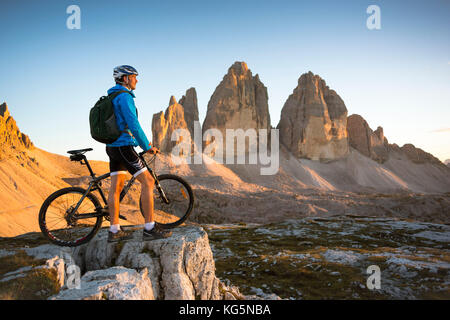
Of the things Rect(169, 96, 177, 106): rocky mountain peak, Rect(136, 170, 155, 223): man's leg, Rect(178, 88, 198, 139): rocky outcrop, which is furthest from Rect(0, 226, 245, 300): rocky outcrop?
Rect(178, 88, 198, 139): rocky outcrop

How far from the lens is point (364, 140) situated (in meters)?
138

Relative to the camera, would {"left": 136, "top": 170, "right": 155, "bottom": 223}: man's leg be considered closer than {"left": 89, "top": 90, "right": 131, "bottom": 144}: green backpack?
No

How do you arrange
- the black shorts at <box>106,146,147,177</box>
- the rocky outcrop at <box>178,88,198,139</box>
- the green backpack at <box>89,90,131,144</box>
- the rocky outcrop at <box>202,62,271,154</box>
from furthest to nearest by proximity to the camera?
the rocky outcrop at <box>202,62,271,154</box> → the rocky outcrop at <box>178,88,198,139</box> → the black shorts at <box>106,146,147,177</box> → the green backpack at <box>89,90,131,144</box>

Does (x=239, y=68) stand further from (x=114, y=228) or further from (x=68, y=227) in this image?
(x=114, y=228)

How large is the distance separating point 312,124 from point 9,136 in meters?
104

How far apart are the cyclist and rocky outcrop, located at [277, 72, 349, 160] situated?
4670 inches

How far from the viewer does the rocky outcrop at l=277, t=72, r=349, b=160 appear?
121938mm

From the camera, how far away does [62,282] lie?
6.34 meters

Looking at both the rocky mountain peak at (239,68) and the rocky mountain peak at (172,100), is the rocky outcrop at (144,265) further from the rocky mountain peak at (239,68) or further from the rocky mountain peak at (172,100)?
the rocky mountain peak at (239,68)

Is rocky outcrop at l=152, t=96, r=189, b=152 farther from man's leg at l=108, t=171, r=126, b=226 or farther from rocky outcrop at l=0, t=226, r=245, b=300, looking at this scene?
man's leg at l=108, t=171, r=126, b=226

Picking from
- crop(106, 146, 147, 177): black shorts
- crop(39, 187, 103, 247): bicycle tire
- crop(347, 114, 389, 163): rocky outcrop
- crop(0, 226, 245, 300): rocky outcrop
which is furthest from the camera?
crop(347, 114, 389, 163): rocky outcrop

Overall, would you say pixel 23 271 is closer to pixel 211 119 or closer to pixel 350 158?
pixel 211 119

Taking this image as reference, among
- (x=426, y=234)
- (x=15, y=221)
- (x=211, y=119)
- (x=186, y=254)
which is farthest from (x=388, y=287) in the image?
(x=211, y=119)

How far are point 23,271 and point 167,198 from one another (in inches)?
139
